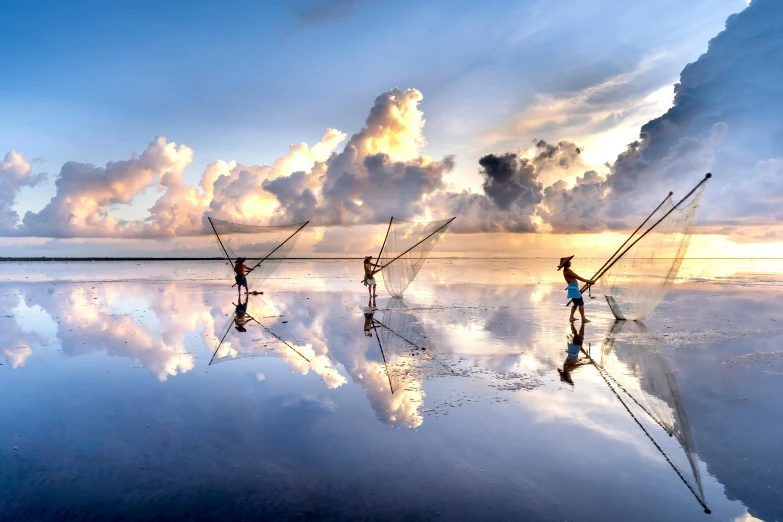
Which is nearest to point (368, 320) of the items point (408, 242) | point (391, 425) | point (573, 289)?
point (408, 242)

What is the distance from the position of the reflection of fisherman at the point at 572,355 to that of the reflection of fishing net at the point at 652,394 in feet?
1.98

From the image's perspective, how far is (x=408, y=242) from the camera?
21.7m

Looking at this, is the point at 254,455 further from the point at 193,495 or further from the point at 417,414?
the point at 417,414

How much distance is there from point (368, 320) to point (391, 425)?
1080 centimetres

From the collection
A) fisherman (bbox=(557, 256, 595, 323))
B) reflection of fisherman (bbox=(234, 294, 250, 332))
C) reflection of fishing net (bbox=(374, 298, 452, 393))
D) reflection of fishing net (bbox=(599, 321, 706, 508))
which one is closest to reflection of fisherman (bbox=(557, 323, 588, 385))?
reflection of fishing net (bbox=(599, 321, 706, 508))

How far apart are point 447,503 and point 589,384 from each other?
5535 millimetres

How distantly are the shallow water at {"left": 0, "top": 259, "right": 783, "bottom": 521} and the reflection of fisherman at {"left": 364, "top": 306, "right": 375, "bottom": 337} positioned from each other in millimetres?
467

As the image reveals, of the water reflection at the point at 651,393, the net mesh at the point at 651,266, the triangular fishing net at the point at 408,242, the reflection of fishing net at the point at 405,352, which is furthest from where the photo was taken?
the triangular fishing net at the point at 408,242

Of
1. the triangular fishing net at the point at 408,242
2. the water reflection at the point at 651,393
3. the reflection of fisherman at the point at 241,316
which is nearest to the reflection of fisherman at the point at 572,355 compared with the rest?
the water reflection at the point at 651,393

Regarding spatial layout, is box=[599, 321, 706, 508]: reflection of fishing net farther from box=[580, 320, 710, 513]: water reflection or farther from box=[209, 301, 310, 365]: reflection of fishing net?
box=[209, 301, 310, 365]: reflection of fishing net

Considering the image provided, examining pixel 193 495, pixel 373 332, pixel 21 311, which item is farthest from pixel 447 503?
pixel 21 311

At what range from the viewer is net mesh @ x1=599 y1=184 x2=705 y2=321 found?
14.5 m

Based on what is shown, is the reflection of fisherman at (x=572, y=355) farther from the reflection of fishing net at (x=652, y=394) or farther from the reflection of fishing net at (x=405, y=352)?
the reflection of fishing net at (x=405, y=352)

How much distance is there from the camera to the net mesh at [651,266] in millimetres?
14492
